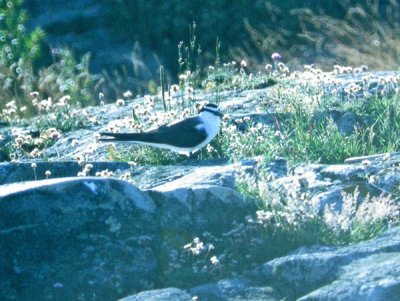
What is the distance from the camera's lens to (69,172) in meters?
7.72

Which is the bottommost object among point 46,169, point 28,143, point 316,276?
point 28,143

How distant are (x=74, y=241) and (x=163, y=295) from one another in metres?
0.67

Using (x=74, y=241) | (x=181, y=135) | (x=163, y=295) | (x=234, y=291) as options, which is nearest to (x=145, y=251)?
(x=74, y=241)

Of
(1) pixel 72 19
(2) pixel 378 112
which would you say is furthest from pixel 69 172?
(1) pixel 72 19

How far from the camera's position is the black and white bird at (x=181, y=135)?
7801 millimetres

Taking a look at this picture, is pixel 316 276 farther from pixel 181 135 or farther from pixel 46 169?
pixel 46 169

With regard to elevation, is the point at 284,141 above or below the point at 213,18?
above

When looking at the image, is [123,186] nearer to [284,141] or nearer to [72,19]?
[284,141]

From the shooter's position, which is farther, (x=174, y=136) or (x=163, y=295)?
(x=174, y=136)

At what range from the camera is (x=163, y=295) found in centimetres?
545

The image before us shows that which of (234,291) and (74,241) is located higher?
(74,241)

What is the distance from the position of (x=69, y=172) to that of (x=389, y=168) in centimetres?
229

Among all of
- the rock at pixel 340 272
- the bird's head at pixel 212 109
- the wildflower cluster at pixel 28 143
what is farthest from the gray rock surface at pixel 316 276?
the wildflower cluster at pixel 28 143

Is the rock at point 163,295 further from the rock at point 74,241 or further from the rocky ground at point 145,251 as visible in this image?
the rock at point 74,241
